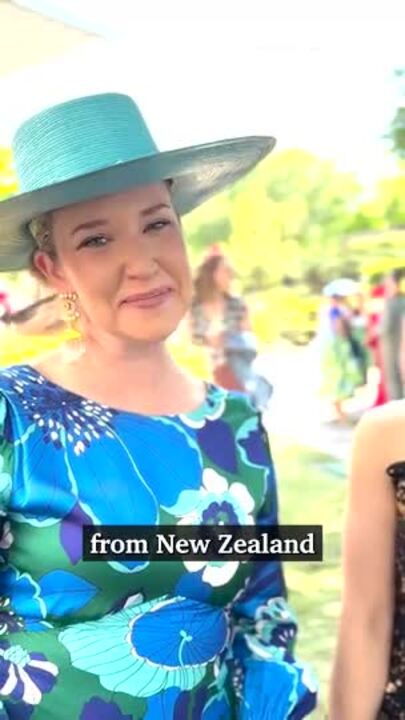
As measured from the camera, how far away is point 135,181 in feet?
2.72

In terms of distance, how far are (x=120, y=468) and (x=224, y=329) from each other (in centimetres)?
34

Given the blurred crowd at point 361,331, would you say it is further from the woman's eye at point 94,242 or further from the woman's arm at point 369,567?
the woman's eye at point 94,242

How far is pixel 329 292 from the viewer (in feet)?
3.64

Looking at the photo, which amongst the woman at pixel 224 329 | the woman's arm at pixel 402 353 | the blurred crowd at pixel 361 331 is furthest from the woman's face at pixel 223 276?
the woman's arm at pixel 402 353

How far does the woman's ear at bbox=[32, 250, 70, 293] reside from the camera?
859 millimetres

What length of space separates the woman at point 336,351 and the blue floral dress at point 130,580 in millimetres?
219

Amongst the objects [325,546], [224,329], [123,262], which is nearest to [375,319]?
[224,329]

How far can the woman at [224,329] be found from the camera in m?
1.06

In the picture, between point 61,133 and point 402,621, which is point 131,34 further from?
point 402,621

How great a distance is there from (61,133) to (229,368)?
1.20 feet

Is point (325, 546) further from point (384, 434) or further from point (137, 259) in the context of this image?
point (137, 259)

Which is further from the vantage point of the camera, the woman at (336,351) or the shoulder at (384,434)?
the woman at (336,351)

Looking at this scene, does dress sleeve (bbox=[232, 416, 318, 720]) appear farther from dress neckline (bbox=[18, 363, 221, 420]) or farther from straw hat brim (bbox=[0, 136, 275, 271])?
straw hat brim (bbox=[0, 136, 275, 271])

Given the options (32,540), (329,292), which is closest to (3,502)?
(32,540)
